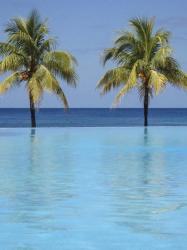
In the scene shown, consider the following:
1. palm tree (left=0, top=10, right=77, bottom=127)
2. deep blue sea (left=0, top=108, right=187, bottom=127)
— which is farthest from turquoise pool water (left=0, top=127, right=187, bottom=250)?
deep blue sea (left=0, top=108, right=187, bottom=127)

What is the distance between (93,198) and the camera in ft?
23.5

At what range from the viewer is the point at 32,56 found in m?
22.2

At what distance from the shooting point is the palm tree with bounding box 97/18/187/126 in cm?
2248

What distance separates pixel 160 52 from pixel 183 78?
1.46 metres

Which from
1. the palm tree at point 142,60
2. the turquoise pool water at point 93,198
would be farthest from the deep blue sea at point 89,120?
the turquoise pool water at point 93,198

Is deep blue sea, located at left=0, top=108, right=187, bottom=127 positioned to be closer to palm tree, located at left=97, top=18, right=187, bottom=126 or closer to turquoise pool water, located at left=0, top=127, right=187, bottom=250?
palm tree, located at left=97, top=18, right=187, bottom=126

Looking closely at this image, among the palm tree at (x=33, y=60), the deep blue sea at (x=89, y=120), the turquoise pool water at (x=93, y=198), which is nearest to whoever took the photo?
the turquoise pool water at (x=93, y=198)

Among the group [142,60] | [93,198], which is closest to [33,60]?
[142,60]

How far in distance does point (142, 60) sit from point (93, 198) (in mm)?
15781

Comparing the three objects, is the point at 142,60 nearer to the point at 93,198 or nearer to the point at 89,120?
the point at 93,198

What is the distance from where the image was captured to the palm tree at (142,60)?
2248 cm

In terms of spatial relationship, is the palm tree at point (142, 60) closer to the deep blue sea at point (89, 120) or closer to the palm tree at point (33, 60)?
the palm tree at point (33, 60)

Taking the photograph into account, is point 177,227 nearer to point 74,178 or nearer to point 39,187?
point 39,187

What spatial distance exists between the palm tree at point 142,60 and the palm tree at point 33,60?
5.78 ft
